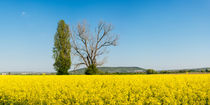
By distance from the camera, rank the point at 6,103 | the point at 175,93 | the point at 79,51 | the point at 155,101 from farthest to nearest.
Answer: the point at 79,51 < the point at 6,103 < the point at 175,93 < the point at 155,101

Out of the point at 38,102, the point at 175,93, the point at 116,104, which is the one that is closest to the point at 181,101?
the point at 175,93

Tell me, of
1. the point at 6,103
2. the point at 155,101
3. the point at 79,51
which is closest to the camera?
the point at 155,101

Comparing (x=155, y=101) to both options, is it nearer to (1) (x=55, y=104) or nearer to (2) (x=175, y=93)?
(2) (x=175, y=93)

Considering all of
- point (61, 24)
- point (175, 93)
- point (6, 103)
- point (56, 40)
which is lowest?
point (6, 103)

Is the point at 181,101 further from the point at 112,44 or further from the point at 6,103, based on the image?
the point at 112,44

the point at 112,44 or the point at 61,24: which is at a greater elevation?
the point at 61,24

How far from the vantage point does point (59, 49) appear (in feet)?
114

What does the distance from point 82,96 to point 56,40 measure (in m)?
32.4

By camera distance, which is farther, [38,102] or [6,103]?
[6,103]

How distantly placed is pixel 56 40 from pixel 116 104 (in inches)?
1300

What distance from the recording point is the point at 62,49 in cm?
3456

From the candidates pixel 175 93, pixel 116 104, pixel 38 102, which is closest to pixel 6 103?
pixel 38 102

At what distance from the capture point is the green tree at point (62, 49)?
33.4 meters

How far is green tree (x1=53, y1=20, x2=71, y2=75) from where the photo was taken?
33375mm
